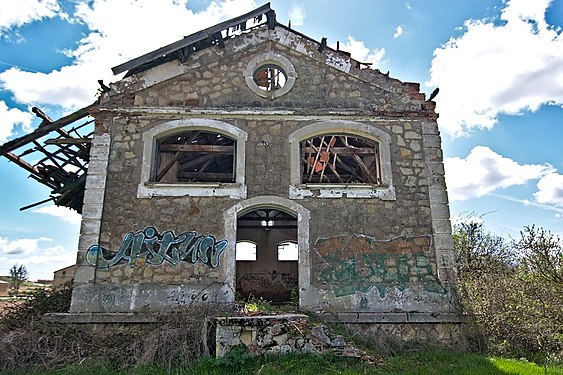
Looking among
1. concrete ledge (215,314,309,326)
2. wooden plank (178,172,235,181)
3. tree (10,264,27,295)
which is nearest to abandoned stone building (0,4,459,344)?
wooden plank (178,172,235,181)

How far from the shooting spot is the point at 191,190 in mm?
8695

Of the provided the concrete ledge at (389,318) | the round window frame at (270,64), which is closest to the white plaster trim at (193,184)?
the round window frame at (270,64)

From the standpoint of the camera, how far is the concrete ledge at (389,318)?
7934mm

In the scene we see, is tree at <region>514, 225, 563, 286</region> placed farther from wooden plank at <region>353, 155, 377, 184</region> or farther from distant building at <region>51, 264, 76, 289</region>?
distant building at <region>51, 264, 76, 289</region>

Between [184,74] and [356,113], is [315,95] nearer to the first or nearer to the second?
[356,113]

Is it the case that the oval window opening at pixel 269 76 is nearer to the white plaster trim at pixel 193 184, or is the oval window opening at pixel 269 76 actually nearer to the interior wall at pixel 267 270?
the white plaster trim at pixel 193 184

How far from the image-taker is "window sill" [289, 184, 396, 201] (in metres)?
8.79

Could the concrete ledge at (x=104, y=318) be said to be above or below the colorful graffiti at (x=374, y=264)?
below

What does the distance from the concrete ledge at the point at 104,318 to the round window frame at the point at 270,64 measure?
5252 millimetres

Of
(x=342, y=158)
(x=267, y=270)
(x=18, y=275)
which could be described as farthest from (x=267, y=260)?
(x=18, y=275)

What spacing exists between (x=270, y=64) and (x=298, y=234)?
162 inches

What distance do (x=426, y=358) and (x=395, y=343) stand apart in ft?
2.31

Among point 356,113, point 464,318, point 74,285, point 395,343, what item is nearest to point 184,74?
point 356,113

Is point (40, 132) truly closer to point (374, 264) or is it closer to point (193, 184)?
point (193, 184)
